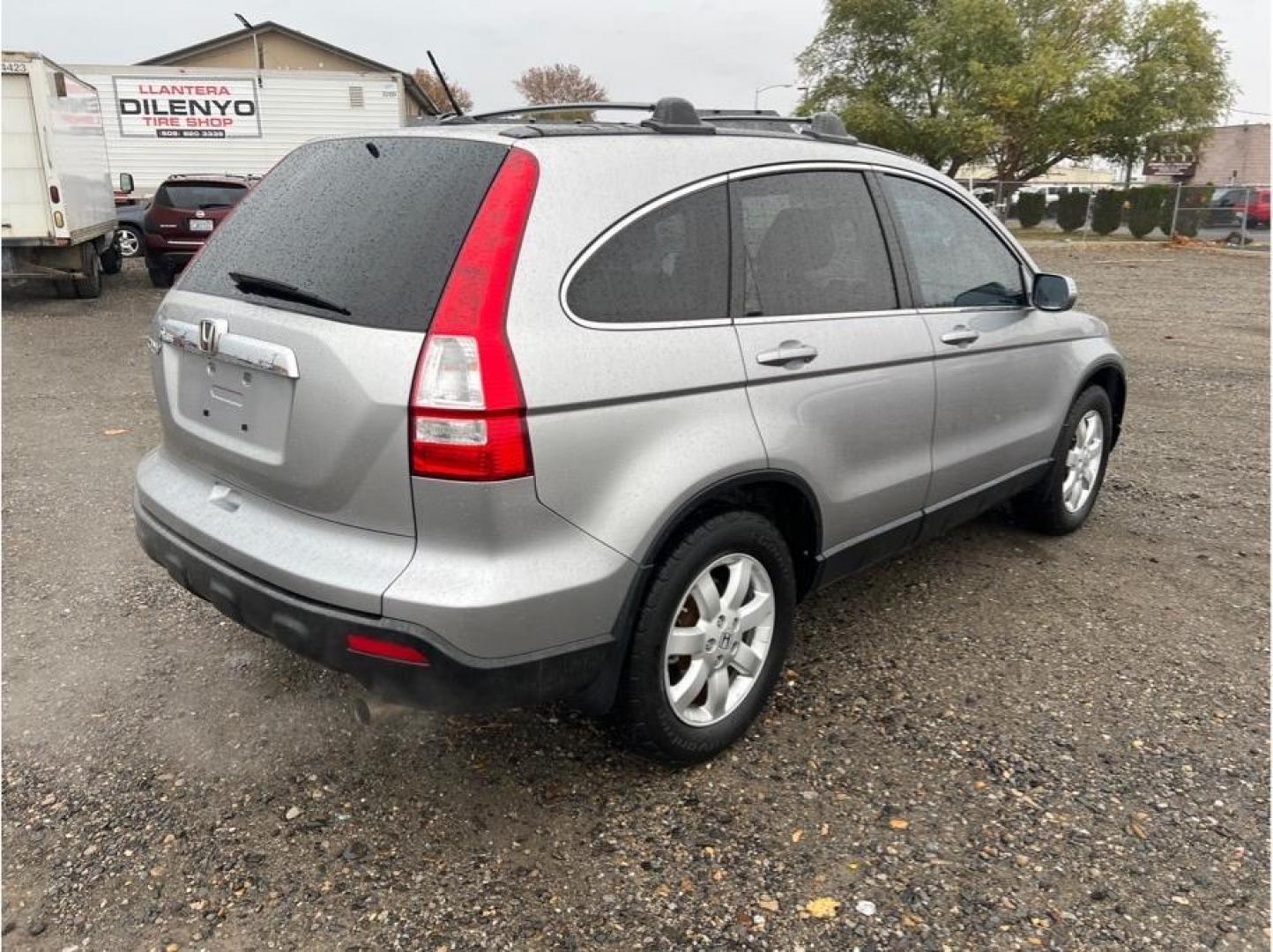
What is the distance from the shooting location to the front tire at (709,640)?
99.1 inches

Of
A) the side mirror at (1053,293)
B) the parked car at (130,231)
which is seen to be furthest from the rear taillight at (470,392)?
the parked car at (130,231)

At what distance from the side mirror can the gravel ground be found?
1.18 metres

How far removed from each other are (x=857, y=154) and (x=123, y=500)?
4.10 meters

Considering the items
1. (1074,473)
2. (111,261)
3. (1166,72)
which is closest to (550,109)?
(1074,473)

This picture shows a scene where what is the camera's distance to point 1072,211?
3447cm

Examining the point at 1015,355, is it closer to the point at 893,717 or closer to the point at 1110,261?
the point at 893,717

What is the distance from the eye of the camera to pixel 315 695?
10.5 feet

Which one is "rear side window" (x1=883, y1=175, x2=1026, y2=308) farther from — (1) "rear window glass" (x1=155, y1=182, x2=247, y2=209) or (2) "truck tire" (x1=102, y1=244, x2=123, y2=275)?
(2) "truck tire" (x1=102, y1=244, x2=123, y2=275)

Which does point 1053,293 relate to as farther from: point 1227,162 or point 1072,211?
point 1227,162

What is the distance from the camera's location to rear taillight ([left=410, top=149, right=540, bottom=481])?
6.91 ft

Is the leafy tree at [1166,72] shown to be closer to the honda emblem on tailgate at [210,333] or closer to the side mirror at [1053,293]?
the side mirror at [1053,293]

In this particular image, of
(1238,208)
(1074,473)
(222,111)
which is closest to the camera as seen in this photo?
(1074,473)

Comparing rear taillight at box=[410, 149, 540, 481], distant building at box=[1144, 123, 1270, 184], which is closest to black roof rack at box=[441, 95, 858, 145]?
rear taillight at box=[410, 149, 540, 481]

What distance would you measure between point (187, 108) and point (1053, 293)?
20.8 meters
